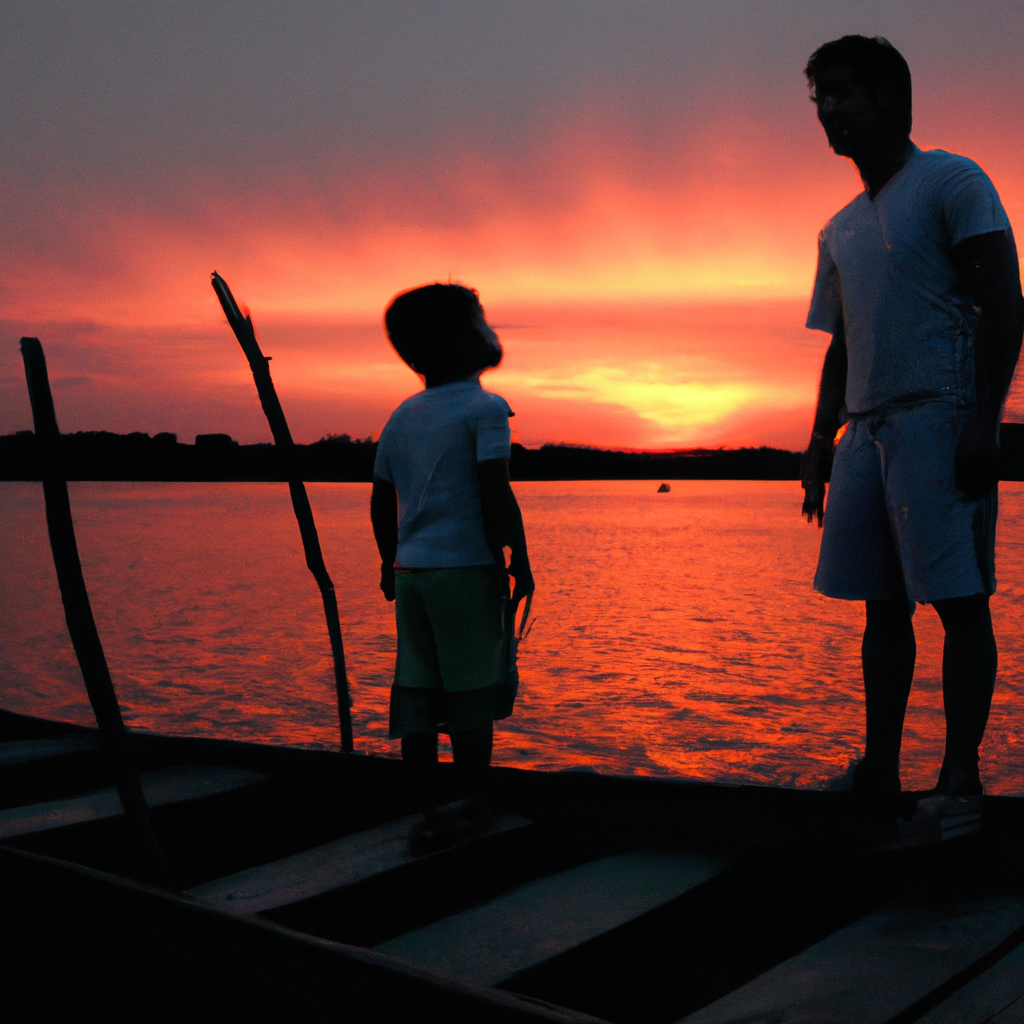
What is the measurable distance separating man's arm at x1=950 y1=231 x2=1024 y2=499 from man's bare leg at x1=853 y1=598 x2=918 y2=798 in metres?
0.38

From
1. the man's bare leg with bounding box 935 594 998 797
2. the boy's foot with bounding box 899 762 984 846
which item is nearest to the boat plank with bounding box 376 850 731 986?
the boy's foot with bounding box 899 762 984 846

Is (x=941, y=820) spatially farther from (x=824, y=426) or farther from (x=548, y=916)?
(x=824, y=426)

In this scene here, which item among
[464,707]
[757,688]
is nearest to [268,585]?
[757,688]

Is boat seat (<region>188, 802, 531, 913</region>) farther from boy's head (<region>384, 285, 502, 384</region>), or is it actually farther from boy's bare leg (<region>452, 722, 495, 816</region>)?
boy's head (<region>384, 285, 502, 384</region>)

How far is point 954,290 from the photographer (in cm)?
204

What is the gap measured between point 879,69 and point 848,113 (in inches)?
4.0

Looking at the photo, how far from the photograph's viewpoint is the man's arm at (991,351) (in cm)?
194

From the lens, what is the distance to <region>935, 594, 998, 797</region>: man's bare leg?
1.99m

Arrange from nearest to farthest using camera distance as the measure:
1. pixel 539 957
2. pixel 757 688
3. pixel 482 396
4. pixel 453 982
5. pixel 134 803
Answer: pixel 453 982
pixel 539 957
pixel 134 803
pixel 482 396
pixel 757 688

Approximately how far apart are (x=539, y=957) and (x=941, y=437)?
1.29 meters

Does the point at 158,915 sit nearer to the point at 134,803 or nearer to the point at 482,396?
the point at 134,803

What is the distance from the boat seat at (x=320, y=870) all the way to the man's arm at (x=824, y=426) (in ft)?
3.55

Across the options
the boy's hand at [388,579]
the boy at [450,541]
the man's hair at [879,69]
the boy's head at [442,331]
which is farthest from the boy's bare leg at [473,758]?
the man's hair at [879,69]

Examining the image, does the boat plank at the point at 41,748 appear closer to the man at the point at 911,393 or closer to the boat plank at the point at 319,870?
the boat plank at the point at 319,870
